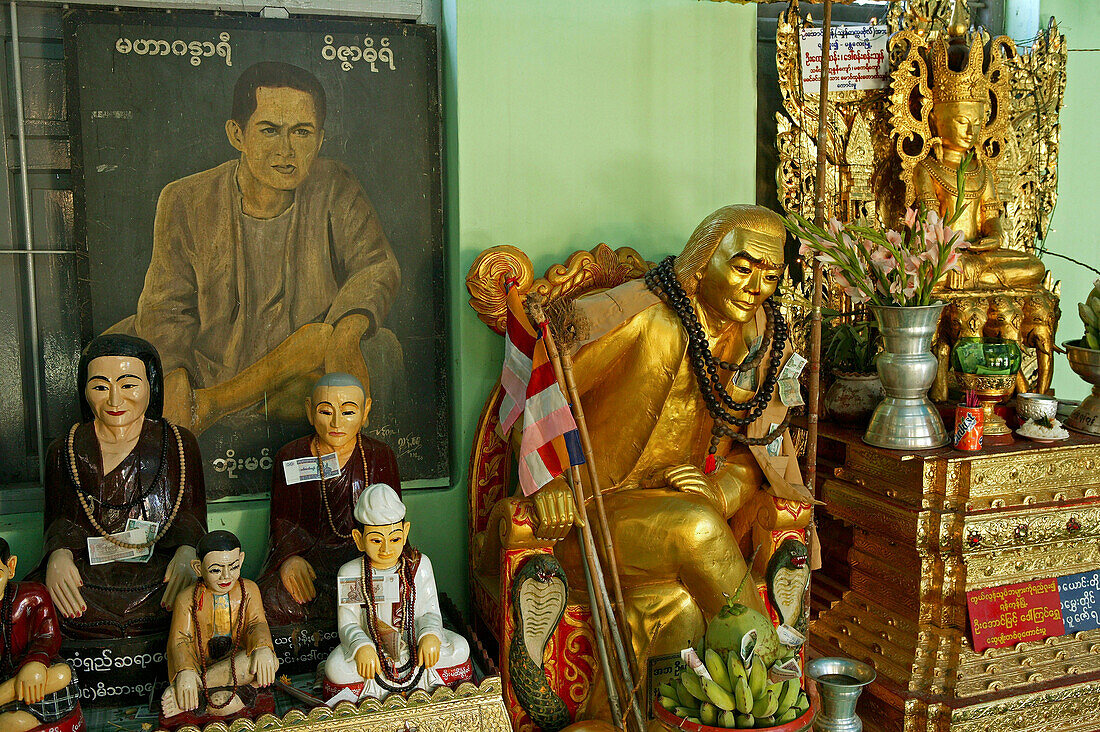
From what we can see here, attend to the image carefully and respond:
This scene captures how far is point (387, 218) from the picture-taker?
3.20 meters

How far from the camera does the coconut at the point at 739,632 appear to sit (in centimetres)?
231

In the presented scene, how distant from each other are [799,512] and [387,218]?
5.79ft

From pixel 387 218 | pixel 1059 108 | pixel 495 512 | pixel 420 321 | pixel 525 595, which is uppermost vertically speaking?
pixel 1059 108

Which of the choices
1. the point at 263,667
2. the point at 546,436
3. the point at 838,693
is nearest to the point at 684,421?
the point at 546,436

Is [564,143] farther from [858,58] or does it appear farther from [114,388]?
[114,388]

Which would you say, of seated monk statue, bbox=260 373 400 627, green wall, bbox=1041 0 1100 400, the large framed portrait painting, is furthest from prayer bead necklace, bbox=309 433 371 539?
green wall, bbox=1041 0 1100 400

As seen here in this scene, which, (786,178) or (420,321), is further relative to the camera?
(786,178)

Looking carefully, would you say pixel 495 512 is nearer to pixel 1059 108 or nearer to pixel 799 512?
pixel 799 512

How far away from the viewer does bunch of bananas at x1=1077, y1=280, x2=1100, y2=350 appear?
3.27m

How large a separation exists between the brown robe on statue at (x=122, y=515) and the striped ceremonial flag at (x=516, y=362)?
3.32 ft

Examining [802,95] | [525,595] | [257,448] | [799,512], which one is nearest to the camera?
[525,595]

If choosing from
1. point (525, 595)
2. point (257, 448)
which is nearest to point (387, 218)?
point (257, 448)

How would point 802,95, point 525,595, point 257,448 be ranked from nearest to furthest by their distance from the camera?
point 525,595
point 257,448
point 802,95

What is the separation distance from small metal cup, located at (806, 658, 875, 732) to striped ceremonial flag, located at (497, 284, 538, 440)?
3.89 ft
